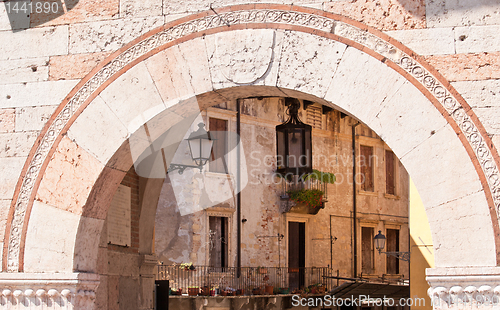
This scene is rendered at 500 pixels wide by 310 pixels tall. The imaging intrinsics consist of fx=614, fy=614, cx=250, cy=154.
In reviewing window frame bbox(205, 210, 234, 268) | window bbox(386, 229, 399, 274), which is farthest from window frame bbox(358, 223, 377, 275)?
window frame bbox(205, 210, 234, 268)

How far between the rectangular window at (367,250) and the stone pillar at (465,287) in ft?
53.4

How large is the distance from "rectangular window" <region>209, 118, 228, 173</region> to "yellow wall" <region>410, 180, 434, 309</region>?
1011 cm

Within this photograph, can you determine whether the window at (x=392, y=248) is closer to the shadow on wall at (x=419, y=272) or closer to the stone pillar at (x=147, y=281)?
the shadow on wall at (x=419, y=272)

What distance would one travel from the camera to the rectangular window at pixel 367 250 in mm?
19938

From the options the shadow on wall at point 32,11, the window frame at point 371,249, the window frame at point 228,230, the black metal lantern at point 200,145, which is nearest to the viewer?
the shadow on wall at point 32,11

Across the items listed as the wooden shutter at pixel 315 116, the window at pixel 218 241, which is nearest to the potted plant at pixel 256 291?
the window at pixel 218 241

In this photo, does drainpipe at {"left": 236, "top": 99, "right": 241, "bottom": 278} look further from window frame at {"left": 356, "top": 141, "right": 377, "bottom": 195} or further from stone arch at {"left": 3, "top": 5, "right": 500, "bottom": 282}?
stone arch at {"left": 3, "top": 5, "right": 500, "bottom": 282}

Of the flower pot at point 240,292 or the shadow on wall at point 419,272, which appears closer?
the shadow on wall at point 419,272

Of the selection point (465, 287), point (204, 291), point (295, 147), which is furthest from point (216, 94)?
point (204, 291)

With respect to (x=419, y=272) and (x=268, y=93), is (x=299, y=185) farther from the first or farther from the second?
(x=268, y=93)

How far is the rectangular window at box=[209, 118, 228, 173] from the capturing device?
678 inches

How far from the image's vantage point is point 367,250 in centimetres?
2041

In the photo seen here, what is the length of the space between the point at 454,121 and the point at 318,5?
1.26m

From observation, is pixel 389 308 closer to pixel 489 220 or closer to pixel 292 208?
pixel 292 208
